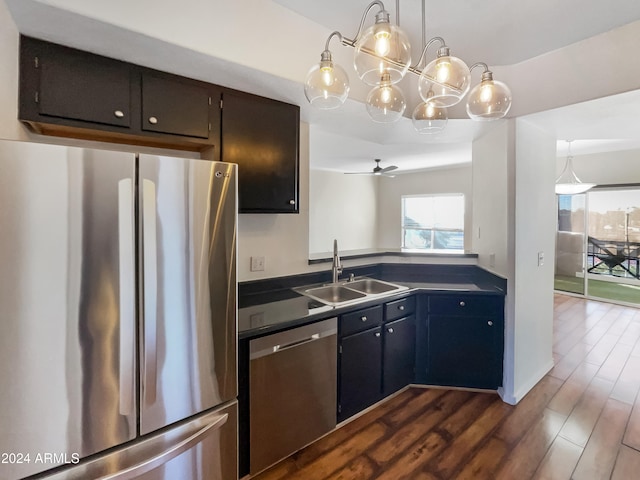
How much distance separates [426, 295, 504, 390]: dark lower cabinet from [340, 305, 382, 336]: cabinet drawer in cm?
56

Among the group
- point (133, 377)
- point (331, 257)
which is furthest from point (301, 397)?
point (331, 257)

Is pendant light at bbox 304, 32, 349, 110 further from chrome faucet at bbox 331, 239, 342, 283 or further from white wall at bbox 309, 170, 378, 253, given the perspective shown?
white wall at bbox 309, 170, 378, 253

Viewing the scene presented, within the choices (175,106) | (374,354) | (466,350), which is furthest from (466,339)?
(175,106)

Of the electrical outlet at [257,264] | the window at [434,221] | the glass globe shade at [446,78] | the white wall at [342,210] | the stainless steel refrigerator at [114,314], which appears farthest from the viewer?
the white wall at [342,210]

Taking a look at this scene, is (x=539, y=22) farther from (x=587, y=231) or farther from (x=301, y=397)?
(x=587, y=231)

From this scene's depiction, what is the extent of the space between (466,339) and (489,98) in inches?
74.3

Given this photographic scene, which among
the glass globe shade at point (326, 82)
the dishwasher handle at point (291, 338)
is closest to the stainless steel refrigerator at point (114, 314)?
the dishwasher handle at point (291, 338)

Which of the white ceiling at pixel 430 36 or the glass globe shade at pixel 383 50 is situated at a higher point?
the white ceiling at pixel 430 36

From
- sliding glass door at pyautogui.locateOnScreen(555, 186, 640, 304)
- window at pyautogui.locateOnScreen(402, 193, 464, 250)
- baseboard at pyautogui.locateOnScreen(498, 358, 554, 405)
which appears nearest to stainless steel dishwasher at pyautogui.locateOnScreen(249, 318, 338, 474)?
baseboard at pyautogui.locateOnScreen(498, 358, 554, 405)

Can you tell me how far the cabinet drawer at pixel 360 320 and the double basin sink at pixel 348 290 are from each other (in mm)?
168

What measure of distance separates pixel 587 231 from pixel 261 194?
6.41 meters

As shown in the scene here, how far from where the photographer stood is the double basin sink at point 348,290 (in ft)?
7.95

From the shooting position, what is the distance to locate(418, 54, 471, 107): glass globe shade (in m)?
1.24

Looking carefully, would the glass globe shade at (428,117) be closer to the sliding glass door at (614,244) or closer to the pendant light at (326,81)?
the pendant light at (326,81)
